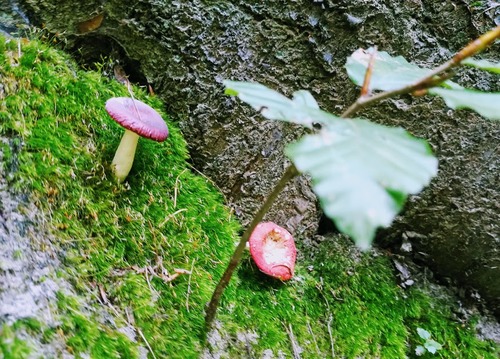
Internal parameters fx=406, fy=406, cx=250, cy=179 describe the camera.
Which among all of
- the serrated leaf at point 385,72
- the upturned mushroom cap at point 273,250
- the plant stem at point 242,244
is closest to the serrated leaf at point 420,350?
the upturned mushroom cap at point 273,250

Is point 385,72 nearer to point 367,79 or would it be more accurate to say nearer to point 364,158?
point 367,79

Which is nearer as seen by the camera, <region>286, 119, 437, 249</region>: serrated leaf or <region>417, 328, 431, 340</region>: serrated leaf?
<region>286, 119, 437, 249</region>: serrated leaf

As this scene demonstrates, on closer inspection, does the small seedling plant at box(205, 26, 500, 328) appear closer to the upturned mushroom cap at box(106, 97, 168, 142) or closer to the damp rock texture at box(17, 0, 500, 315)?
the upturned mushroom cap at box(106, 97, 168, 142)

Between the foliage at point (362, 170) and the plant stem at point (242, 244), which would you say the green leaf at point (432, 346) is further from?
the foliage at point (362, 170)

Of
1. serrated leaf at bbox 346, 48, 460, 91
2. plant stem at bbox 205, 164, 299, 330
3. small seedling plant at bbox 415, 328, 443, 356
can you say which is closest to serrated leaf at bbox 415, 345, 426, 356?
small seedling plant at bbox 415, 328, 443, 356

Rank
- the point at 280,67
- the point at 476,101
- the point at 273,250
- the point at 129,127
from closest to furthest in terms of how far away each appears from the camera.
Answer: the point at 476,101
the point at 129,127
the point at 273,250
the point at 280,67

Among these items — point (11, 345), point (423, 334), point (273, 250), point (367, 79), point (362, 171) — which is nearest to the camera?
point (362, 171)

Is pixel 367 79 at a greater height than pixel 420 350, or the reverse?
pixel 367 79

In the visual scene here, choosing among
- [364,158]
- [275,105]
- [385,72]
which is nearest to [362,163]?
[364,158]
